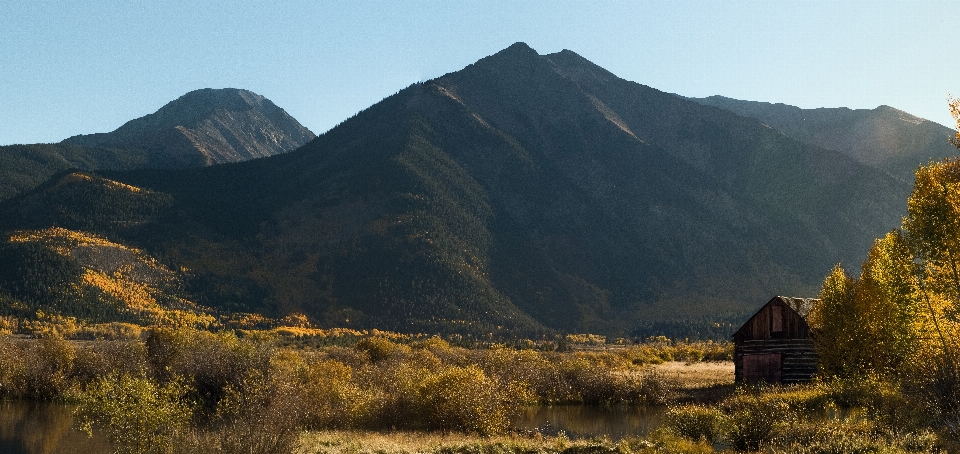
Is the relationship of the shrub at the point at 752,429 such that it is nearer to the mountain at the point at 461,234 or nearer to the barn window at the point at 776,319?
the barn window at the point at 776,319

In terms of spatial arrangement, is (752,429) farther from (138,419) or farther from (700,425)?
(138,419)

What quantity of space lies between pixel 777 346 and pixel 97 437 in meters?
38.0

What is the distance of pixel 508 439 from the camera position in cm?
2817

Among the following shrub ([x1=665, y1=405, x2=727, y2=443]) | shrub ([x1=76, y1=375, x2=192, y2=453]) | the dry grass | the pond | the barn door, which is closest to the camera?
shrub ([x1=76, y1=375, x2=192, y2=453])

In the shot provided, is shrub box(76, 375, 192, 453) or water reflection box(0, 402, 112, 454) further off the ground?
shrub box(76, 375, 192, 453)

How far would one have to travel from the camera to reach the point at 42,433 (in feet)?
107

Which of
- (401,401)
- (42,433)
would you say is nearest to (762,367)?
(401,401)

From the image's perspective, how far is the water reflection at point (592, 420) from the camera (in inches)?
1320

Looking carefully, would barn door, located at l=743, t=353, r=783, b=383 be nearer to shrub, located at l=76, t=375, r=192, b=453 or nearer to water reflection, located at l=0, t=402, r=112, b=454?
shrub, located at l=76, t=375, r=192, b=453

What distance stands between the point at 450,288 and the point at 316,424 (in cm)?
9657

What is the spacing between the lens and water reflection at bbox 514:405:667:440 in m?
33.5

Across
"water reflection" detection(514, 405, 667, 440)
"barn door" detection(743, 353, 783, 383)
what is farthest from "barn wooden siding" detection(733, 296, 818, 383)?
"water reflection" detection(514, 405, 667, 440)

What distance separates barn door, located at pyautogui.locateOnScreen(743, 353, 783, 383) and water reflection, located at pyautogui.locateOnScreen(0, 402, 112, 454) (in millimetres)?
36675

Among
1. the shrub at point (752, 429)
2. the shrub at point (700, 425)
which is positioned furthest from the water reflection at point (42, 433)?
the shrub at point (752, 429)
